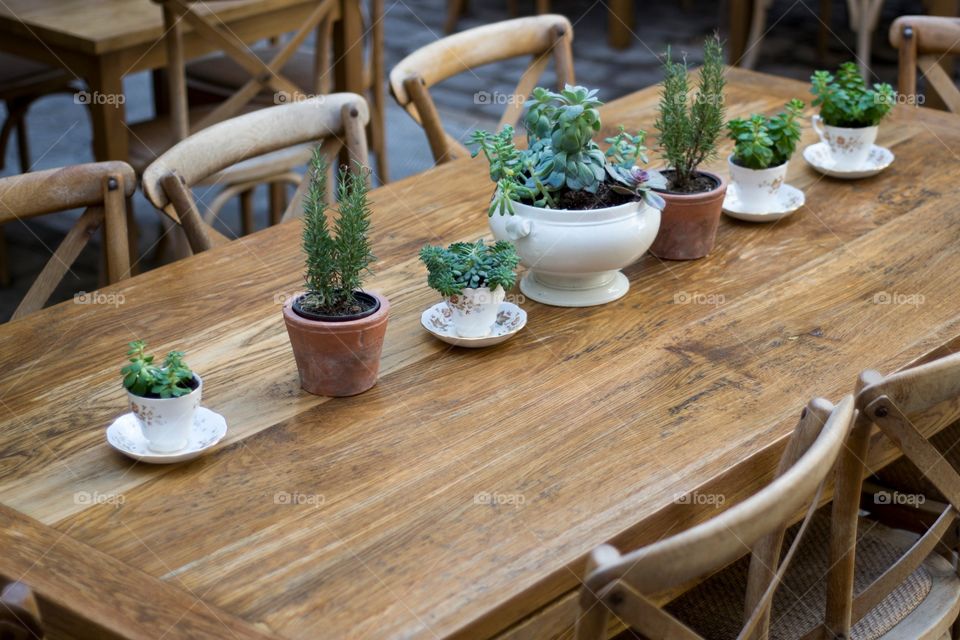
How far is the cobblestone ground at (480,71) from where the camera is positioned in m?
3.87

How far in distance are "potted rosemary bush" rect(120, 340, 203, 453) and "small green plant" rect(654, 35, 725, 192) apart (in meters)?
0.82

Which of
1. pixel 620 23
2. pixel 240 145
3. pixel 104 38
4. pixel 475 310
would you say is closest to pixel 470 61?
pixel 240 145

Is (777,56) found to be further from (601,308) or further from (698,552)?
(698,552)

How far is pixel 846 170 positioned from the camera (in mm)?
2154

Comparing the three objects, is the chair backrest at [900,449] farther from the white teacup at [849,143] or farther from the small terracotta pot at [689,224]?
the white teacup at [849,143]

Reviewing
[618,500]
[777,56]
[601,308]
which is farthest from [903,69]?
[777,56]

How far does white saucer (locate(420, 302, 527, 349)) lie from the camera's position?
63.1 inches

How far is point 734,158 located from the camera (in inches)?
79.4

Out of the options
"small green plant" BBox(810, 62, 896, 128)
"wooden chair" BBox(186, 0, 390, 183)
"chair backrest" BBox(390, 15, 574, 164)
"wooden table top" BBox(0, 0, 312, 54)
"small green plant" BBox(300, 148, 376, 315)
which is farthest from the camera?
"wooden chair" BBox(186, 0, 390, 183)

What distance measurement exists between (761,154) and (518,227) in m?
0.51

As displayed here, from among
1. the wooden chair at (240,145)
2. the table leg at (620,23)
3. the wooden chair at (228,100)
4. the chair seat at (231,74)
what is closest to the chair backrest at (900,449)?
the wooden chair at (240,145)

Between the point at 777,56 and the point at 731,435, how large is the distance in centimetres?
438

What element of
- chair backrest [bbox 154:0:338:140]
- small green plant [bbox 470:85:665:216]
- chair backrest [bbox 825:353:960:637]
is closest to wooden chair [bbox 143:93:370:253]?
small green plant [bbox 470:85:665:216]

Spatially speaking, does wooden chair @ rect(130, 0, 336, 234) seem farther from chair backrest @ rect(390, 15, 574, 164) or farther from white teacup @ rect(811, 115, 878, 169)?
white teacup @ rect(811, 115, 878, 169)
